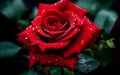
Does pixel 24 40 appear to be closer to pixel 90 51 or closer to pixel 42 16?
pixel 42 16

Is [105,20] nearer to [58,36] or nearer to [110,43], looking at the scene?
[110,43]

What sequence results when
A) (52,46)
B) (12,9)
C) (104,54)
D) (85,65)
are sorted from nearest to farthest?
(52,46)
(85,65)
(104,54)
(12,9)

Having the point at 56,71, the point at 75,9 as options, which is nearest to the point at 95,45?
the point at 56,71

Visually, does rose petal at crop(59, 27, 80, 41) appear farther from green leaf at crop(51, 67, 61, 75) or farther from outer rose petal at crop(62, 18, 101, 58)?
green leaf at crop(51, 67, 61, 75)

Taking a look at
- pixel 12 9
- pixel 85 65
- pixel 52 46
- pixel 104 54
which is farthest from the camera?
pixel 12 9

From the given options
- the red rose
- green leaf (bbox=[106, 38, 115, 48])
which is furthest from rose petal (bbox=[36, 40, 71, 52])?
green leaf (bbox=[106, 38, 115, 48])

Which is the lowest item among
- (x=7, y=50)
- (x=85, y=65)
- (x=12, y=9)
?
(x=85, y=65)

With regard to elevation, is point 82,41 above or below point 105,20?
below
